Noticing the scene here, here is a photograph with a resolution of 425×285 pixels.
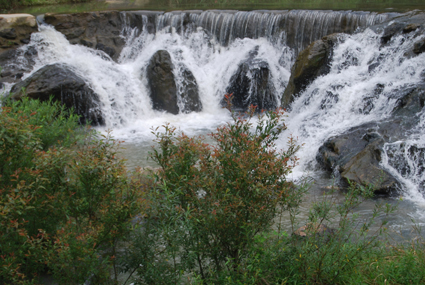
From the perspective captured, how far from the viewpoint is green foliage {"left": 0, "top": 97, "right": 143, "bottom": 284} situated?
9.90ft

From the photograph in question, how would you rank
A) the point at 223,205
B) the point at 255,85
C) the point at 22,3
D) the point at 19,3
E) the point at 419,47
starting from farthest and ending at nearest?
the point at 22,3 < the point at 19,3 < the point at 255,85 < the point at 419,47 < the point at 223,205

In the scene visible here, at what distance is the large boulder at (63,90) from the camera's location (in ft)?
33.2

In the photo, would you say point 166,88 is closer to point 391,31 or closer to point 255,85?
point 255,85

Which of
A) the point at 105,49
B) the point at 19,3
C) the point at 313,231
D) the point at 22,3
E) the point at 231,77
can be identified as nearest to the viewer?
the point at 313,231

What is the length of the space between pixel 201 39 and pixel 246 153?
1189cm

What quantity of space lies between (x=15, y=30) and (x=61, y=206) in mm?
11756

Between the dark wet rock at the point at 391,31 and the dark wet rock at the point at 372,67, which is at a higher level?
the dark wet rock at the point at 391,31

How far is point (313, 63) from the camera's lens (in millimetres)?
10188

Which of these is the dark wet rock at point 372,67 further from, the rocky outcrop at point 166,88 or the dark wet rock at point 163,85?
the dark wet rock at point 163,85

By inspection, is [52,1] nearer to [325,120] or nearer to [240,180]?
[325,120]

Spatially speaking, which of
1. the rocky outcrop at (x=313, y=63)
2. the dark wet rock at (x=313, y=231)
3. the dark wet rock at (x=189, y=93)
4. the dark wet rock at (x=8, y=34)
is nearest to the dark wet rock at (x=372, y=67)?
the rocky outcrop at (x=313, y=63)

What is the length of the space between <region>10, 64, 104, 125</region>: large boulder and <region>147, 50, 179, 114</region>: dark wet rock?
2.10m

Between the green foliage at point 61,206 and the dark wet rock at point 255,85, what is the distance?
914 cm

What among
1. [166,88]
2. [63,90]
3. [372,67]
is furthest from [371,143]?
[63,90]
